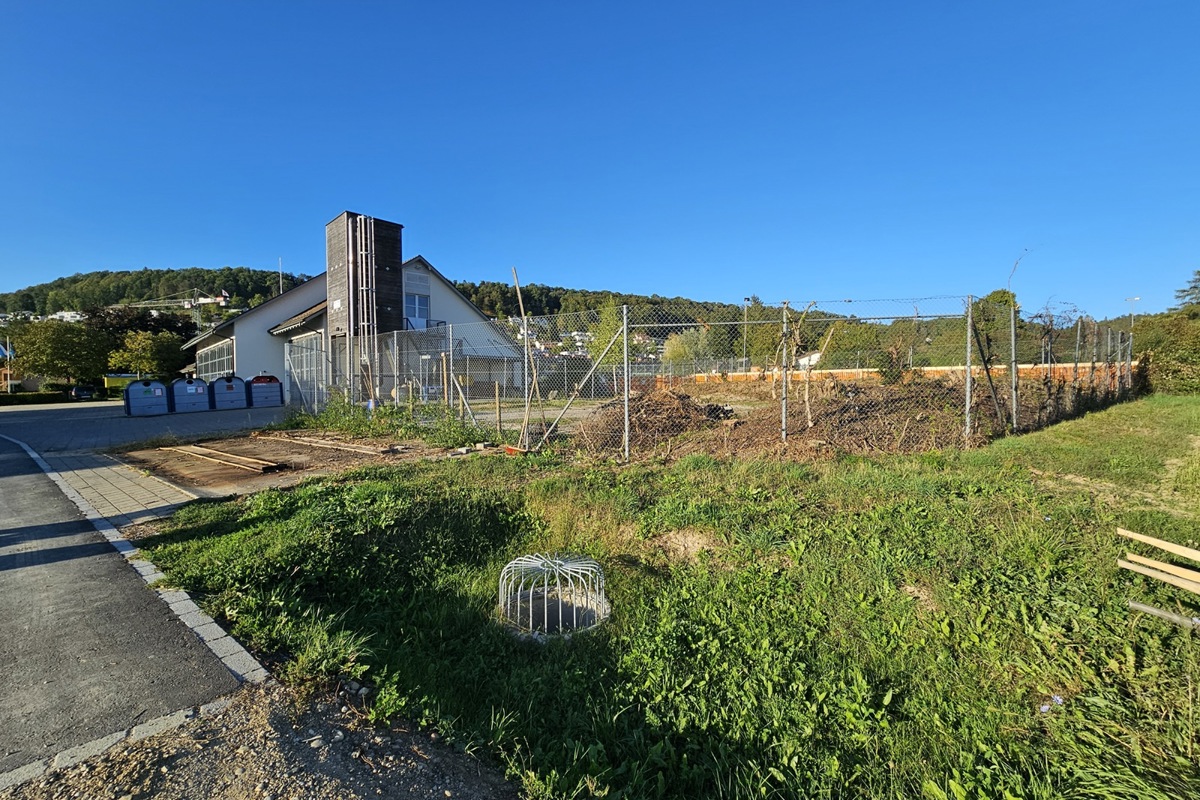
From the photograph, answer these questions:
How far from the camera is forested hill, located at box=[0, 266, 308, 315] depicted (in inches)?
3538

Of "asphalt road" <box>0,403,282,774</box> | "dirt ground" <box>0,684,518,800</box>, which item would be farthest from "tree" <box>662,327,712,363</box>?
"dirt ground" <box>0,684,518,800</box>

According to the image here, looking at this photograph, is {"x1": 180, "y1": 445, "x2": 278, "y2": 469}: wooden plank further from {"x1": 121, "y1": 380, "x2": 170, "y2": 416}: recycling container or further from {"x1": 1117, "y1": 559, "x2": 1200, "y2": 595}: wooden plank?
{"x1": 121, "y1": 380, "x2": 170, "y2": 416}: recycling container

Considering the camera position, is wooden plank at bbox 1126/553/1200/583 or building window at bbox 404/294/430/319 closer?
wooden plank at bbox 1126/553/1200/583

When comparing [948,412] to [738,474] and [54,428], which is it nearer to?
[738,474]

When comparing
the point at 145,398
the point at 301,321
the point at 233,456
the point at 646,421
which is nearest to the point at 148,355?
the point at 145,398

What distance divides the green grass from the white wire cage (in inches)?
6.5

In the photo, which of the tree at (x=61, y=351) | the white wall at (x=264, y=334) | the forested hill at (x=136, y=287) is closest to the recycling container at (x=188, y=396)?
the white wall at (x=264, y=334)

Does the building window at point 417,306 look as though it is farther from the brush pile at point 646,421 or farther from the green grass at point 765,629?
the green grass at point 765,629

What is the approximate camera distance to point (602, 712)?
3.01m

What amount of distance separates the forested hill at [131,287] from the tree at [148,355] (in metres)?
45.4

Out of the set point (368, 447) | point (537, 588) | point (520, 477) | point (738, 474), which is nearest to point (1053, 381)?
point (738, 474)

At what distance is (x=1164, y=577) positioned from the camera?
10.5 ft

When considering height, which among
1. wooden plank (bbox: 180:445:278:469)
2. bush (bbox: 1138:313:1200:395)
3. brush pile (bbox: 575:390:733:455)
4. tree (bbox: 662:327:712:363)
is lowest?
wooden plank (bbox: 180:445:278:469)

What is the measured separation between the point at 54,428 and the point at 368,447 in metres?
14.4
